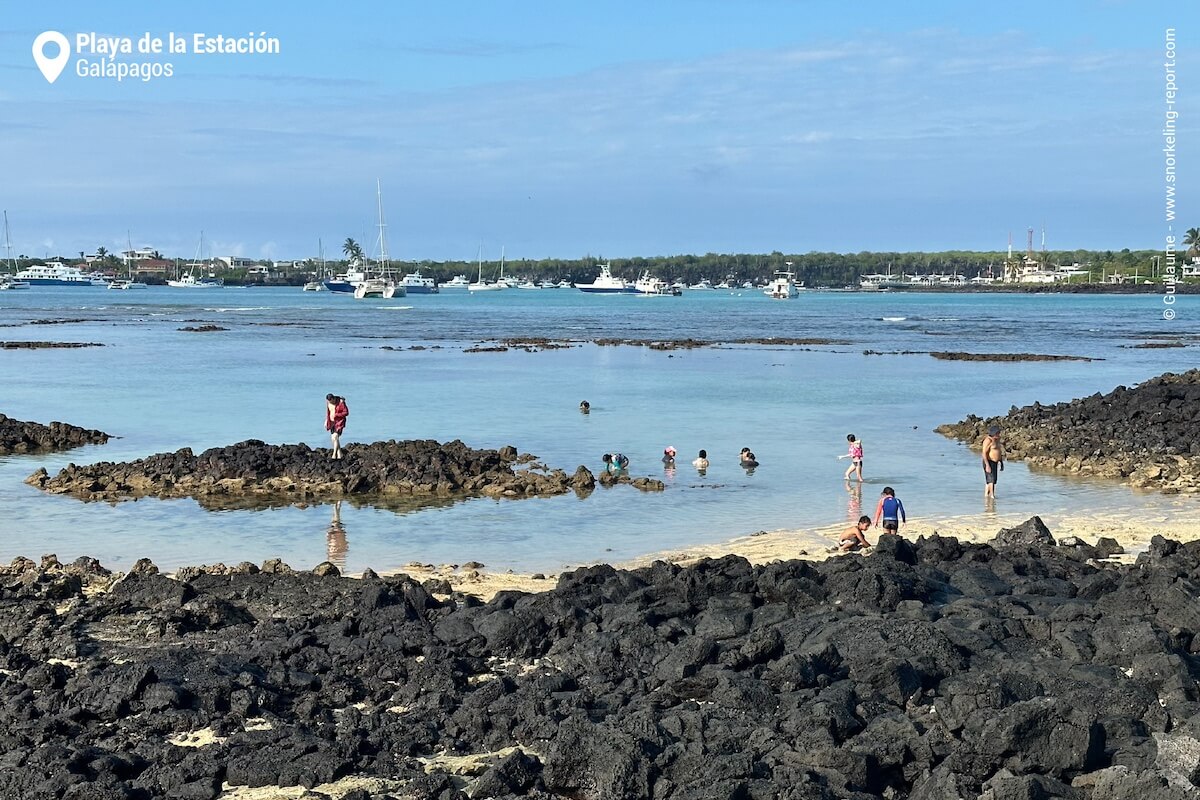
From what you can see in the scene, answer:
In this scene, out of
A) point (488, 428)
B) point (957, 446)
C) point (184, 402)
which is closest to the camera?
point (957, 446)

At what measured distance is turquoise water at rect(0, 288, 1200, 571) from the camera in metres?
17.9

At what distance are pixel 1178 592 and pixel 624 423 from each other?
18.9m

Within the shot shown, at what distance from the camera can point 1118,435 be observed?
25562mm

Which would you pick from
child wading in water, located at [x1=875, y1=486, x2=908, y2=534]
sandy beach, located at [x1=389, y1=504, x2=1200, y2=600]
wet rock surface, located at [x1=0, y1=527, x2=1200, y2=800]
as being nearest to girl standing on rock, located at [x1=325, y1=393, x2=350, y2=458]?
sandy beach, located at [x1=389, y1=504, x2=1200, y2=600]

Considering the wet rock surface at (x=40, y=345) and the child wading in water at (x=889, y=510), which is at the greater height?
the wet rock surface at (x=40, y=345)

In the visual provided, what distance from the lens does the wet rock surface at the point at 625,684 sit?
886cm

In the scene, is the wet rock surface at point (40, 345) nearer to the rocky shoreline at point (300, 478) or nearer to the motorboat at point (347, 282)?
the rocky shoreline at point (300, 478)

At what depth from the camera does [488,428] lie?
1154 inches

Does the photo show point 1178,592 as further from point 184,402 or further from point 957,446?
point 184,402

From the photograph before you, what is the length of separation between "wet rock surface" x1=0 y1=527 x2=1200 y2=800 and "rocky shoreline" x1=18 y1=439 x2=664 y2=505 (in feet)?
22.6

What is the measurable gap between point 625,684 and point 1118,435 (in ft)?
58.7

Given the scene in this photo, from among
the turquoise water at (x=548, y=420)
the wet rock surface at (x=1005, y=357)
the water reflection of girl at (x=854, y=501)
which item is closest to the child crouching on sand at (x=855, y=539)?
the turquoise water at (x=548, y=420)

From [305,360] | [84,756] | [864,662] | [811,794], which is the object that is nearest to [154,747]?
[84,756]

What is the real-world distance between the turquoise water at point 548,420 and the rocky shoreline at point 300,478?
2.25 feet
